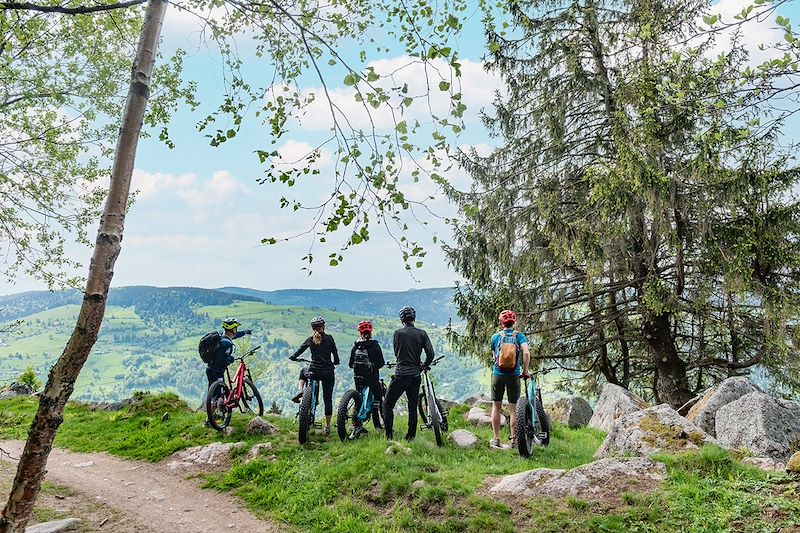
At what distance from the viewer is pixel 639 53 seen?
14.8m

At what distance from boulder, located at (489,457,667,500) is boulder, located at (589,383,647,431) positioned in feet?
18.6

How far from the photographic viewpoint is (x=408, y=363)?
920 cm

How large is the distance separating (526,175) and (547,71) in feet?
10.8

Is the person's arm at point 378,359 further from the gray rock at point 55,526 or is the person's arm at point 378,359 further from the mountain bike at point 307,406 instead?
the gray rock at point 55,526

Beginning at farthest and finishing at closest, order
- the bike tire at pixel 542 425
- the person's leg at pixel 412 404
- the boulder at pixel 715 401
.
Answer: the boulder at pixel 715 401 → the bike tire at pixel 542 425 → the person's leg at pixel 412 404

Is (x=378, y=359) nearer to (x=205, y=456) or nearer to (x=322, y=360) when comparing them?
(x=322, y=360)

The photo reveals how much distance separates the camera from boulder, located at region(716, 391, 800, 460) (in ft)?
26.2

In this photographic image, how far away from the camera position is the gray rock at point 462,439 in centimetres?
941

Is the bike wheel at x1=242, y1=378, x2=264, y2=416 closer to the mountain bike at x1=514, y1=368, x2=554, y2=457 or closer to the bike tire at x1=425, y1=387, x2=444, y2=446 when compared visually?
the bike tire at x1=425, y1=387, x2=444, y2=446

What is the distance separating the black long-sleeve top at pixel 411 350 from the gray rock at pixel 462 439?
158 cm

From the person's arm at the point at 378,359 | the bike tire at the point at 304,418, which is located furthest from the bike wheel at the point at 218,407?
the person's arm at the point at 378,359

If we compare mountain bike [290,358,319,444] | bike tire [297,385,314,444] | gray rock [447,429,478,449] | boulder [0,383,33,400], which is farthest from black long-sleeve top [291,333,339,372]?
boulder [0,383,33,400]

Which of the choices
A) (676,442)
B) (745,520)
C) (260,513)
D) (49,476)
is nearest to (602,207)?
(676,442)

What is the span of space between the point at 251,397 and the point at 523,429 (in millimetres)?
6424
